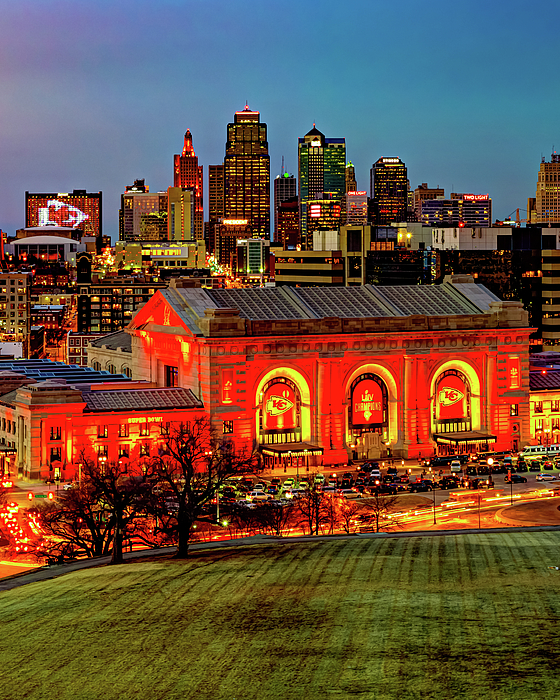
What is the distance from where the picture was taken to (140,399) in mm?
138250

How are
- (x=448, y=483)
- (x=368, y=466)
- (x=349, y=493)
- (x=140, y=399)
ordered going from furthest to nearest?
1. (x=140, y=399)
2. (x=368, y=466)
3. (x=448, y=483)
4. (x=349, y=493)

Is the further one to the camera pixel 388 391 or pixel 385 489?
pixel 388 391

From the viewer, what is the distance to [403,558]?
6875cm

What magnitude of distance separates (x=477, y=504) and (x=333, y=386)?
31.7 metres

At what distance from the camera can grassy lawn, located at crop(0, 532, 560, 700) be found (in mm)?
46125

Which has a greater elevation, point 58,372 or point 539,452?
point 58,372

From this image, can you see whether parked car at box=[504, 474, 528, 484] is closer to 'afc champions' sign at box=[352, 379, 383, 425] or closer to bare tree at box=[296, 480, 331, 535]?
'afc champions' sign at box=[352, 379, 383, 425]

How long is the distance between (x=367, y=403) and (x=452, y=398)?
12.4 m

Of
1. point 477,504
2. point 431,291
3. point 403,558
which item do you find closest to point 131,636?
point 403,558

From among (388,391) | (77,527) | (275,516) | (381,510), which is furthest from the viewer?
(388,391)

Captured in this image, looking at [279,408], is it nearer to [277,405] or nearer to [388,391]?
[277,405]

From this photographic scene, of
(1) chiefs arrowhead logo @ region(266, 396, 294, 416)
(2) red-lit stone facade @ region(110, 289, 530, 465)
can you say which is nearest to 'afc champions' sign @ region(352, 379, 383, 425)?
(2) red-lit stone facade @ region(110, 289, 530, 465)

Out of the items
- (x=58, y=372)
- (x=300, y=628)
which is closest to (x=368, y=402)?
(x=58, y=372)

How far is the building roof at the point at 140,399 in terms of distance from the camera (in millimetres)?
135500
